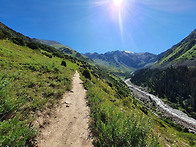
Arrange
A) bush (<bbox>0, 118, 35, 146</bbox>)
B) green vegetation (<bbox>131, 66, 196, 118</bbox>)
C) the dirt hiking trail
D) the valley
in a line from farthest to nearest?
green vegetation (<bbox>131, 66, 196, 118</bbox>), the valley, the dirt hiking trail, bush (<bbox>0, 118, 35, 146</bbox>)

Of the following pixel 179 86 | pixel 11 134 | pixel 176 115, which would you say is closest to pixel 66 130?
pixel 11 134

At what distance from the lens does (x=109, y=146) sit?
15.8 ft

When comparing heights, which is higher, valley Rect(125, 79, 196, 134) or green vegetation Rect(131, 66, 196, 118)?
green vegetation Rect(131, 66, 196, 118)

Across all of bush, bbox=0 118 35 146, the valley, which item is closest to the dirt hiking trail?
bush, bbox=0 118 35 146

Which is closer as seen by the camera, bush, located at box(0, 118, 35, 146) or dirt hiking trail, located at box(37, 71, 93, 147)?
bush, located at box(0, 118, 35, 146)

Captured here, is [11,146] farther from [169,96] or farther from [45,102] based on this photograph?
[169,96]

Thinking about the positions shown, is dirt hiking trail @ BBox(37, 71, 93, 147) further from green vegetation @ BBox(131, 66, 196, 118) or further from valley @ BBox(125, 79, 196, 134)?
green vegetation @ BBox(131, 66, 196, 118)

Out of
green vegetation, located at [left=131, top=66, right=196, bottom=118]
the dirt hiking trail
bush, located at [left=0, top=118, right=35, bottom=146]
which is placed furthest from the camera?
green vegetation, located at [left=131, top=66, right=196, bottom=118]

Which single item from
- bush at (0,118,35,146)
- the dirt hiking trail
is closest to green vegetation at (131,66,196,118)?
the dirt hiking trail

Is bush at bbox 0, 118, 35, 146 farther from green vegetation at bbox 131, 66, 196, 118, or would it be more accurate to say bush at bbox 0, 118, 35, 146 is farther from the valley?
green vegetation at bbox 131, 66, 196, 118

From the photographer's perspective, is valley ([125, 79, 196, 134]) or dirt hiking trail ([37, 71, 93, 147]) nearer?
dirt hiking trail ([37, 71, 93, 147])

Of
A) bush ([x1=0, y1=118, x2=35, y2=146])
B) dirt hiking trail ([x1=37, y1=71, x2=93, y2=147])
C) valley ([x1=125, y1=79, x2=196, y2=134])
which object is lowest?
valley ([x1=125, y1=79, x2=196, y2=134])

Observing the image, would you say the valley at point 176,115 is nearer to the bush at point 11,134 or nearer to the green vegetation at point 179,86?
the green vegetation at point 179,86

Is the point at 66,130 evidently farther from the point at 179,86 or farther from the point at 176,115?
the point at 179,86
